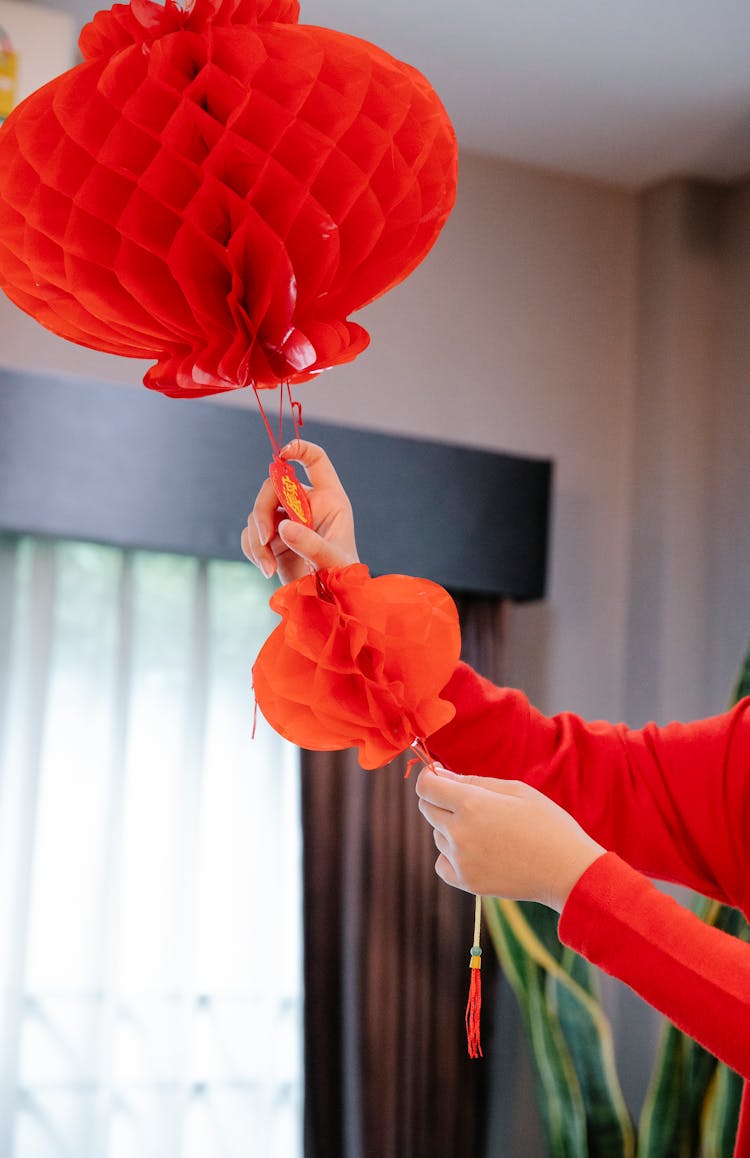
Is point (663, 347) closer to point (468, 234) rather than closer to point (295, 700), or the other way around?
point (468, 234)

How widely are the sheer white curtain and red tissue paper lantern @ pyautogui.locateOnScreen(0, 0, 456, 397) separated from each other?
1.87 metres

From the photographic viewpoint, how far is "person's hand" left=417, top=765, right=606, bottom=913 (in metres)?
0.90

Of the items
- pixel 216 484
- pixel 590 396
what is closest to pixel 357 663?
pixel 216 484

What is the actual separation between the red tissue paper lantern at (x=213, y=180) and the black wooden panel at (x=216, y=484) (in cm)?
169

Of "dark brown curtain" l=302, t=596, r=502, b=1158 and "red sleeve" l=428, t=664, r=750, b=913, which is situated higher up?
"red sleeve" l=428, t=664, r=750, b=913

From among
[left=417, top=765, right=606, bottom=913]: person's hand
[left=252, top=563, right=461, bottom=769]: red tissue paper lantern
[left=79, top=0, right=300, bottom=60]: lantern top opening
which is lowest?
[left=417, top=765, right=606, bottom=913]: person's hand

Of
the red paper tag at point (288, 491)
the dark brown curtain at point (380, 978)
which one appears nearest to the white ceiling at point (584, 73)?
the dark brown curtain at point (380, 978)

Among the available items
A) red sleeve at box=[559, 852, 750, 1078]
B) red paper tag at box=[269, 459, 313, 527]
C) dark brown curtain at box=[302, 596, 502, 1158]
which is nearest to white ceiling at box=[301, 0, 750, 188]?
dark brown curtain at box=[302, 596, 502, 1158]

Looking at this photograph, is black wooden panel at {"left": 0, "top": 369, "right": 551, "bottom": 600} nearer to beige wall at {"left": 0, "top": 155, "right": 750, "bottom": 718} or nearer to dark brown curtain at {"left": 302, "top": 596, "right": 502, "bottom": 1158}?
beige wall at {"left": 0, "top": 155, "right": 750, "bottom": 718}

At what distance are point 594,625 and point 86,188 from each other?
2.66 metres

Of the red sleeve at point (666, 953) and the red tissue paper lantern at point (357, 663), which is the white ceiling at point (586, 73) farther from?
the red sleeve at point (666, 953)

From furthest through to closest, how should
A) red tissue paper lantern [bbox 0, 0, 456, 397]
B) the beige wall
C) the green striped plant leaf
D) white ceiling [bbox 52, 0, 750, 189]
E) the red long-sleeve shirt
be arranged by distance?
the beige wall < white ceiling [bbox 52, 0, 750, 189] < the green striped plant leaf < the red long-sleeve shirt < red tissue paper lantern [bbox 0, 0, 456, 397]

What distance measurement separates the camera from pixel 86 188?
0.81 m

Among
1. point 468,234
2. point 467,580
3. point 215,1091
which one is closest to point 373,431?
point 467,580
